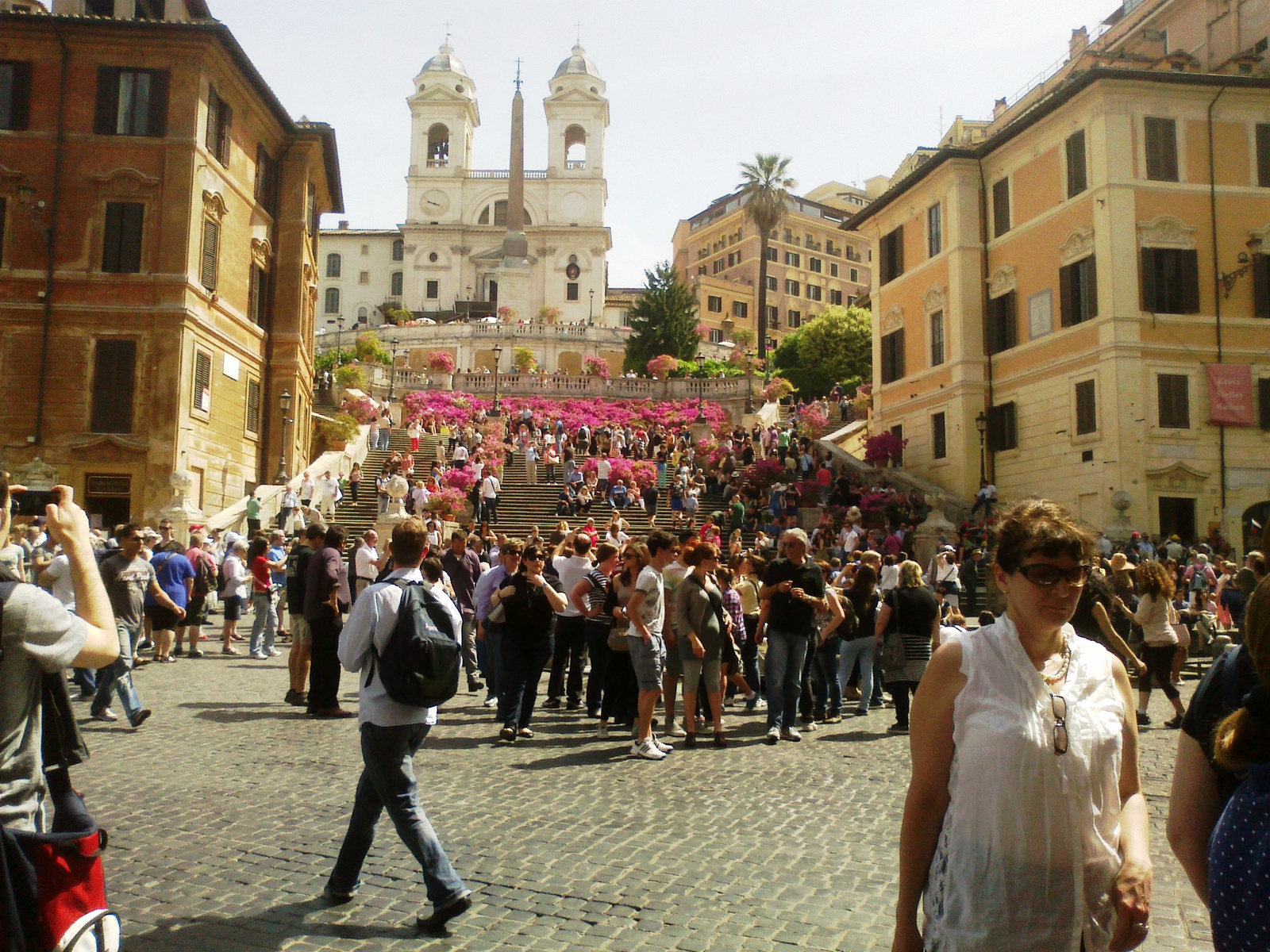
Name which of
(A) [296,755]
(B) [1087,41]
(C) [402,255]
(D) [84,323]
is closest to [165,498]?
(D) [84,323]

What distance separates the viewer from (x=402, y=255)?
92.9 metres

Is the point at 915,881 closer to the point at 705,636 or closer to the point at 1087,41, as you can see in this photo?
the point at 705,636

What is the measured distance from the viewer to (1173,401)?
25219mm

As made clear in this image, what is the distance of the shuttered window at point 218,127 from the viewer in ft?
86.9

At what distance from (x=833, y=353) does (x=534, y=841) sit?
58225 millimetres

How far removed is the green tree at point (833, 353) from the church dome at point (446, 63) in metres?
47.5

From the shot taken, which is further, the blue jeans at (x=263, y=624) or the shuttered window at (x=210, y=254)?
the shuttered window at (x=210, y=254)

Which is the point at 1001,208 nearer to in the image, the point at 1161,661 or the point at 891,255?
the point at 891,255

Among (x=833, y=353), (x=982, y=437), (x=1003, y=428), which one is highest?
(x=833, y=353)

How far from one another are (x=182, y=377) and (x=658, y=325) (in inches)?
1730

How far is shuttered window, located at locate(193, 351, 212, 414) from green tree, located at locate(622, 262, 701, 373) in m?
41.5

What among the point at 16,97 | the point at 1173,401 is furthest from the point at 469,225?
the point at 1173,401

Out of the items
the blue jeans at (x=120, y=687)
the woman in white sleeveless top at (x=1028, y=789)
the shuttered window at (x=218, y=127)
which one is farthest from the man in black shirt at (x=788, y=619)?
the shuttered window at (x=218, y=127)

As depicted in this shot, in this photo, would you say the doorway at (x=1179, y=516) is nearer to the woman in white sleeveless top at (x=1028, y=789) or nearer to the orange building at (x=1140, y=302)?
the orange building at (x=1140, y=302)
